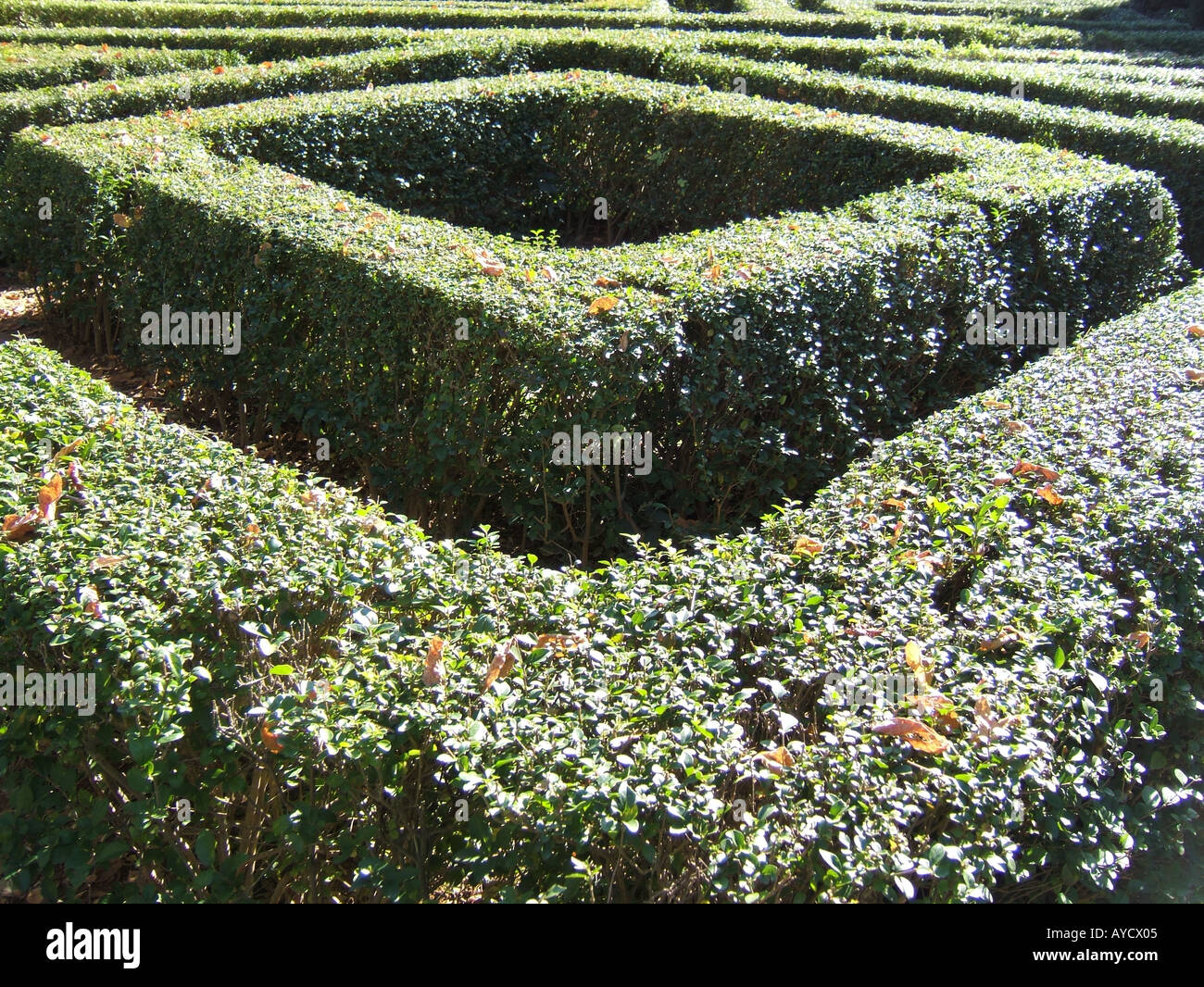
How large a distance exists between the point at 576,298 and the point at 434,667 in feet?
9.07

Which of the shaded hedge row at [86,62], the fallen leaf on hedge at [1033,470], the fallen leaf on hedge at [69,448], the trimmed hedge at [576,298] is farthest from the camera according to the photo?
the shaded hedge row at [86,62]

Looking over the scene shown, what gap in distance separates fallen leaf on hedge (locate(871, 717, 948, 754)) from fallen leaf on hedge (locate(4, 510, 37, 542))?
256 centimetres

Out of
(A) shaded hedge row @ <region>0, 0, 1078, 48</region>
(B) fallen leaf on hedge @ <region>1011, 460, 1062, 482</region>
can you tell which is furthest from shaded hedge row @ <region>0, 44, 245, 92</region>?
(B) fallen leaf on hedge @ <region>1011, 460, 1062, 482</region>

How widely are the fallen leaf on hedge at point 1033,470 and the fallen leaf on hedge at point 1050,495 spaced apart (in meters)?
0.12

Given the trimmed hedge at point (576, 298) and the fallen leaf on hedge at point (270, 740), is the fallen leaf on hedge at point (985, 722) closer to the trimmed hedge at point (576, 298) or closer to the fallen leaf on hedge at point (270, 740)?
the fallen leaf on hedge at point (270, 740)

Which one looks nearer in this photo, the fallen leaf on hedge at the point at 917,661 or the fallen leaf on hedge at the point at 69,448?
the fallen leaf on hedge at the point at 917,661

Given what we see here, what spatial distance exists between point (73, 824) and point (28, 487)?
1134 millimetres

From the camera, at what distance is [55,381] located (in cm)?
402

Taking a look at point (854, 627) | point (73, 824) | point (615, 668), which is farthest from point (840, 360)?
point (73, 824)

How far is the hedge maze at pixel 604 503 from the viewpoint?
2.36 m

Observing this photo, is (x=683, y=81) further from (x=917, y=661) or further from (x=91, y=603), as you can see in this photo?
(x=91, y=603)

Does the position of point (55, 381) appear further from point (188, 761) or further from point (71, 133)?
point (71, 133)

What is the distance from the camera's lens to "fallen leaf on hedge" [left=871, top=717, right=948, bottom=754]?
2338mm

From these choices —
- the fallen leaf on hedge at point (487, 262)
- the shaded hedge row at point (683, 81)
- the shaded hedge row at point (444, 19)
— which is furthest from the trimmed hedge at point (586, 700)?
the shaded hedge row at point (444, 19)
